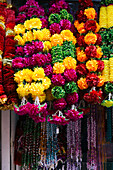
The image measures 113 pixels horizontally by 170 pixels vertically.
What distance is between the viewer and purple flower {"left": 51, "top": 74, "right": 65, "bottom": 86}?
45.0 inches

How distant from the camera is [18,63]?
1.16 m

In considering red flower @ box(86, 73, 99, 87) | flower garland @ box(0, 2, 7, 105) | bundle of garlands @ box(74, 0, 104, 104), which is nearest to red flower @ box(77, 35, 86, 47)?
bundle of garlands @ box(74, 0, 104, 104)

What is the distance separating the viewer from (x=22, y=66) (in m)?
1.17

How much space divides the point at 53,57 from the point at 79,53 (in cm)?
16

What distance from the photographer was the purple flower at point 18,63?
1157 mm

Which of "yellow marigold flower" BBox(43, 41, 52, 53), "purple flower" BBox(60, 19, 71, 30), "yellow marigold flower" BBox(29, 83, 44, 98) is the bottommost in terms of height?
"yellow marigold flower" BBox(29, 83, 44, 98)

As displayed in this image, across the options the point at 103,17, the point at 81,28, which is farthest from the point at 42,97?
the point at 103,17

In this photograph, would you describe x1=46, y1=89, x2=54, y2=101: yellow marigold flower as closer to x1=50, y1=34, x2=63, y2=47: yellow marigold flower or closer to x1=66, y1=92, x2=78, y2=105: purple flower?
x1=66, y1=92, x2=78, y2=105: purple flower

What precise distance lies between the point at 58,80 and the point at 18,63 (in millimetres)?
248

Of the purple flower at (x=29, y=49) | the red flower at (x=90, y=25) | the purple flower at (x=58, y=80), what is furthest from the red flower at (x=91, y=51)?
the purple flower at (x=29, y=49)

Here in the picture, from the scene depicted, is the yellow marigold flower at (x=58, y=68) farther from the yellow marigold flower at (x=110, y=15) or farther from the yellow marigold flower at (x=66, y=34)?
the yellow marigold flower at (x=110, y=15)

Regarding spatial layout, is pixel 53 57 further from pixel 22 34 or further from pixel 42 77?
pixel 22 34

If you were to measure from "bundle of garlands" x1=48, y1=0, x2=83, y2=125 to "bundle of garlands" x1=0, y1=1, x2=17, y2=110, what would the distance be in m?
0.24

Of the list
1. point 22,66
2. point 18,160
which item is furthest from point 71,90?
point 18,160
